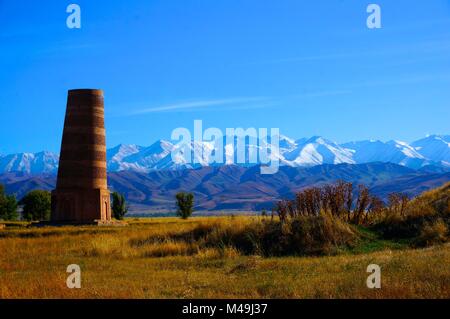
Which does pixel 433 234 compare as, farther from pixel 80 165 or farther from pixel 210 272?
pixel 80 165

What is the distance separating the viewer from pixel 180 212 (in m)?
87.6

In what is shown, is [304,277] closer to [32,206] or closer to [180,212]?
[32,206]

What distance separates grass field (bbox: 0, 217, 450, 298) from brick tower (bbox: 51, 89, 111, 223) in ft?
77.7

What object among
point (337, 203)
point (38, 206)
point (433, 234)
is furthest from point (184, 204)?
point (433, 234)

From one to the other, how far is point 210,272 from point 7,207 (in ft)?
247

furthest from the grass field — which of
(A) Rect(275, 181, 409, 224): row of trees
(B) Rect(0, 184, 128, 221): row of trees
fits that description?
(B) Rect(0, 184, 128, 221): row of trees

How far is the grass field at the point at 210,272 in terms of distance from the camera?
485 inches

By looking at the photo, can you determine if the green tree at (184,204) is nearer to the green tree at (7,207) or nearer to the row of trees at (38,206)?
the row of trees at (38,206)

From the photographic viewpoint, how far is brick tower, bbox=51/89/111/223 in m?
48.0

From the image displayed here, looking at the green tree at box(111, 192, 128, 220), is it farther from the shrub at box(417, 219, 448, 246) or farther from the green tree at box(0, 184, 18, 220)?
the shrub at box(417, 219, 448, 246)

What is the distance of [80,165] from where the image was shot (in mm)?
48125
